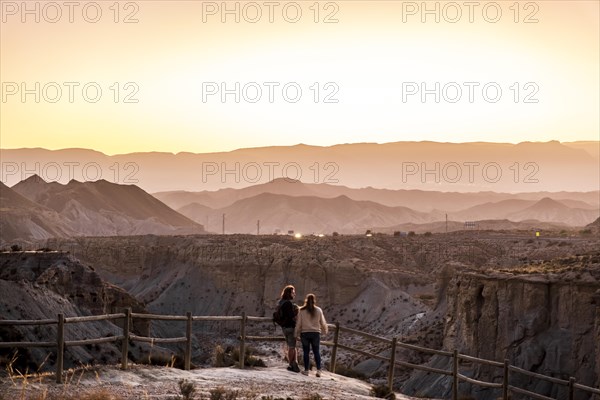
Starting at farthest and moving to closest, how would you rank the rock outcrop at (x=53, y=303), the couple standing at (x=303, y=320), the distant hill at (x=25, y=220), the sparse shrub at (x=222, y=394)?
the distant hill at (x=25, y=220) < the rock outcrop at (x=53, y=303) < the couple standing at (x=303, y=320) < the sparse shrub at (x=222, y=394)

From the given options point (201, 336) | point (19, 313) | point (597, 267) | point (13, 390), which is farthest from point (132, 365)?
point (201, 336)

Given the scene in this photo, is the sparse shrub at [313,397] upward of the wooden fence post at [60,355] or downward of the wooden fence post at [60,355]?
downward

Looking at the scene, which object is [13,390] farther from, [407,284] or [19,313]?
[407,284]

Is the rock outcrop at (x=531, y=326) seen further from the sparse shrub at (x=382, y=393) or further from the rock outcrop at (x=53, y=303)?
the rock outcrop at (x=53, y=303)

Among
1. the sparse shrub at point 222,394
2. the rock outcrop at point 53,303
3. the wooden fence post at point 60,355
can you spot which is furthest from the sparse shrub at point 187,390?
the rock outcrop at point 53,303

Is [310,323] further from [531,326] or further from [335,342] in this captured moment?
[531,326]

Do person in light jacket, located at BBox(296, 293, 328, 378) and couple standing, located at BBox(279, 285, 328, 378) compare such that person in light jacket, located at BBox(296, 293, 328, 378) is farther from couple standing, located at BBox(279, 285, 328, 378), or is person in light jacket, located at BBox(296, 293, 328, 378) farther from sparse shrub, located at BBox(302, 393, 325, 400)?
sparse shrub, located at BBox(302, 393, 325, 400)

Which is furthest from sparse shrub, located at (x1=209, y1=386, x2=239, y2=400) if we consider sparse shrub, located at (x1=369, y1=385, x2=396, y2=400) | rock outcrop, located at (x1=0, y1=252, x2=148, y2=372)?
rock outcrop, located at (x1=0, y1=252, x2=148, y2=372)
